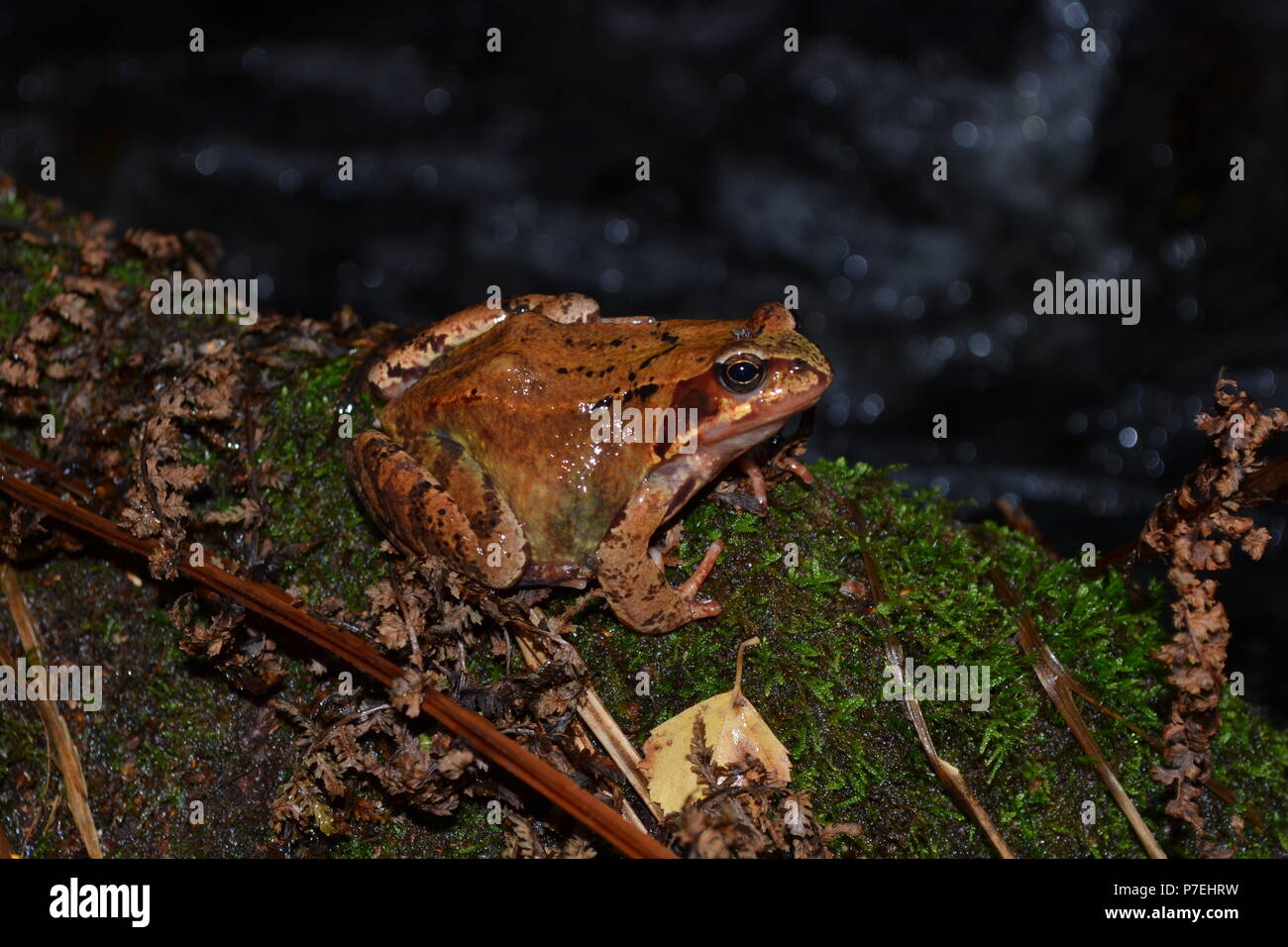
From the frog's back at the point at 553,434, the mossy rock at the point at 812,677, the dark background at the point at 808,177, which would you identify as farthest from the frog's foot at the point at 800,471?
the dark background at the point at 808,177

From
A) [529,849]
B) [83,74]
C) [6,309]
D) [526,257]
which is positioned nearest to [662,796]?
[529,849]

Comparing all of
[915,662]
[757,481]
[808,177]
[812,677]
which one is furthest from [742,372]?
[808,177]

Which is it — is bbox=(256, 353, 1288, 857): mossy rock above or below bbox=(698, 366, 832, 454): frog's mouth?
below

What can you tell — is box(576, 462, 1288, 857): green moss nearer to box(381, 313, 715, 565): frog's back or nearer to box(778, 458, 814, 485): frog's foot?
box(778, 458, 814, 485): frog's foot

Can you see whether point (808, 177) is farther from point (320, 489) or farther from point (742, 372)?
point (320, 489)

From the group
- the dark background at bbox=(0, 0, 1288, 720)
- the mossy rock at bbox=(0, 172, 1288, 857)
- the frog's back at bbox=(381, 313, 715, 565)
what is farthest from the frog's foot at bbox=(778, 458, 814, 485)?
the dark background at bbox=(0, 0, 1288, 720)

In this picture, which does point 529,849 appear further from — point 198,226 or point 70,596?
point 198,226

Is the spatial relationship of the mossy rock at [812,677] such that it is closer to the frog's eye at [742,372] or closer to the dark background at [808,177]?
the frog's eye at [742,372]
